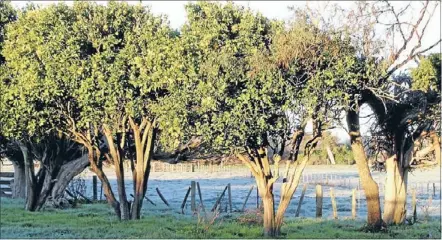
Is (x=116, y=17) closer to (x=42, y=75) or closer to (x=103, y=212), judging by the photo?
(x=42, y=75)

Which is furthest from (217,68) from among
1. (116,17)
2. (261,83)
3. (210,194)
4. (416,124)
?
(210,194)

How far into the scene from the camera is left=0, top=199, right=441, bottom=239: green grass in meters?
17.0

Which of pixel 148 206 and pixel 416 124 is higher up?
pixel 416 124

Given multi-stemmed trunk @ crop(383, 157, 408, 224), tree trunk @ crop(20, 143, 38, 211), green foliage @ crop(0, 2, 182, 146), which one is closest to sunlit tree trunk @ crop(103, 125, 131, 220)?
green foliage @ crop(0, 2, 182, 146)

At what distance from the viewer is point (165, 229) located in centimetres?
1800

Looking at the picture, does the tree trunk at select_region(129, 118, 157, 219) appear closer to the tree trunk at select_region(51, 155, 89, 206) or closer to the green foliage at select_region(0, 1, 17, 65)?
the tree trunk at select_region(51, 155, 89, 206)

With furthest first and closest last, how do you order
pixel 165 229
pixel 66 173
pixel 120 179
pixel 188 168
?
pixel 188 168, pixel 66 173, pixel 120 179, pixel 165 229

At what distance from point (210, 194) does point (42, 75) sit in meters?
23.7

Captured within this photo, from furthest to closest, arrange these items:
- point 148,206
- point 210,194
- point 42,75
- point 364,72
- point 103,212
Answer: point 210,194 → point 148,206 → point 103,212 → point 42,75 → point 364,72

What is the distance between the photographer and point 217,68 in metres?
15.2

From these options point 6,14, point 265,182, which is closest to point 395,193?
point 265,182

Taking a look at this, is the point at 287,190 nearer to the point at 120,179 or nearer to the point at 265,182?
the point at 265,182

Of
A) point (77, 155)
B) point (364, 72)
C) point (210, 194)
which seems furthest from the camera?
point (210, 194)

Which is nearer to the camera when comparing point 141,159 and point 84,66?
point 84,66
